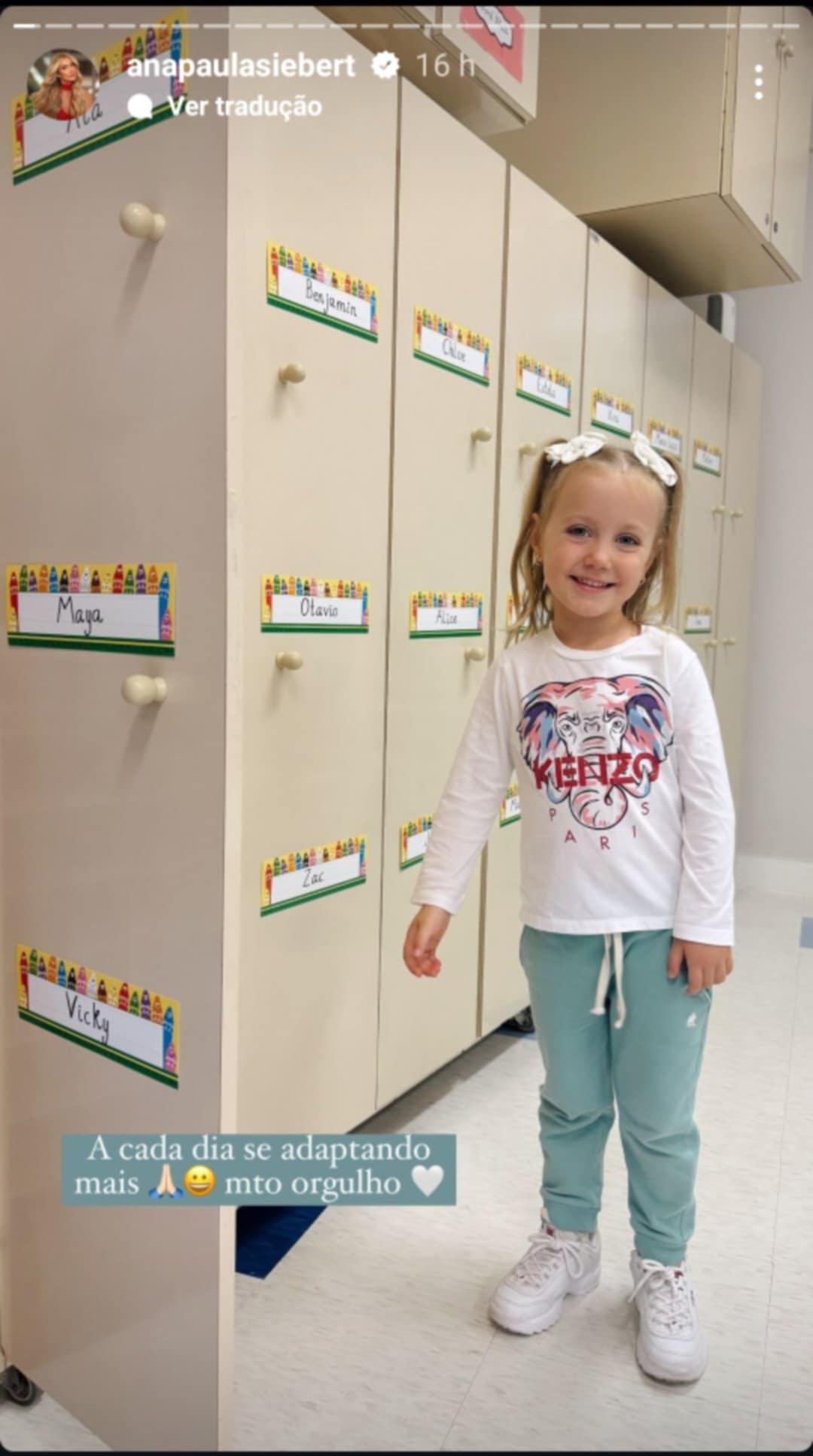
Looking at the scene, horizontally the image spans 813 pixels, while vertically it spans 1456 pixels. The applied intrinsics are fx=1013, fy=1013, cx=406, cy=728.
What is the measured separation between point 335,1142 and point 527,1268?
0.33m

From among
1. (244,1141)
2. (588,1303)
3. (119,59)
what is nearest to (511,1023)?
(588,1303)

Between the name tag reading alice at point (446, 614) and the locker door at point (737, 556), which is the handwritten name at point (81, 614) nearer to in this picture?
the name tag reading alice at point (446, 614)

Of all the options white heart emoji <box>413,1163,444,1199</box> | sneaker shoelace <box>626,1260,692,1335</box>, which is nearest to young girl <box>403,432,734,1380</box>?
sneaker shoelace <box>626,1260,692,1335</box>

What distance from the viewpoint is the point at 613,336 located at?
94.5 inches

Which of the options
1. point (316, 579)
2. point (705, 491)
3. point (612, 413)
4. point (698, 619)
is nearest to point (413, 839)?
point (316, 579)

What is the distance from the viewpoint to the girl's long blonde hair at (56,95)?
1023 mm

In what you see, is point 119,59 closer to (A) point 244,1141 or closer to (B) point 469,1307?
(A) point 244,1141

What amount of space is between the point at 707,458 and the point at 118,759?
2.62 m

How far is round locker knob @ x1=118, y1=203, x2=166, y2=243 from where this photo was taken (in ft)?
3.09

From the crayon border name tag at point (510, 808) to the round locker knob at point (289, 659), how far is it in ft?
2.63

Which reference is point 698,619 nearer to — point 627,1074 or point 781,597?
point 781,597

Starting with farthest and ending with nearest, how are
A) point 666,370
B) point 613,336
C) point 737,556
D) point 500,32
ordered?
point 737,556 → point 666,370 → point 613,336 → point 500,32

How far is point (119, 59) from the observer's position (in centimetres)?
99

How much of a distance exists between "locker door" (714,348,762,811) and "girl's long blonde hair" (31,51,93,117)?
2759 mm
